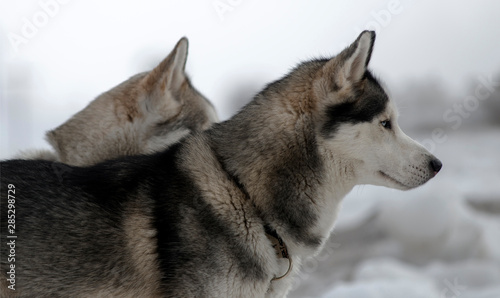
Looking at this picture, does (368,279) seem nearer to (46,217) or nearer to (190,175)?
(190,175)

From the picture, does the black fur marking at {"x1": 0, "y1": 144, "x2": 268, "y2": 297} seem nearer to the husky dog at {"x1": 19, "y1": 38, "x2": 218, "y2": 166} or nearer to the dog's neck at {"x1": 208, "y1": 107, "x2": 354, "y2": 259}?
the dog's neck at {"x1": 208, "y1": 107, "x2": 354, "y2": 259}

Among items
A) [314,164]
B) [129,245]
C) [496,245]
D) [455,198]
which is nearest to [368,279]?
[496,245]

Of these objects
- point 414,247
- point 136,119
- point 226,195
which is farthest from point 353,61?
point 414,247

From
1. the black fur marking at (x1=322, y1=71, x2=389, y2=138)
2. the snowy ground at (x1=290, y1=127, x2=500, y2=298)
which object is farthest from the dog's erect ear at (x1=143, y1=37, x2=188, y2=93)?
the snowy ground at (x1=290, y1=127, x2=500, y2=298)

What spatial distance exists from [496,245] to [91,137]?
5.89 m

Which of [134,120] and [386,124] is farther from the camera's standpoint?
[134,120]

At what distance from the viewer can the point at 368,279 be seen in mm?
6555

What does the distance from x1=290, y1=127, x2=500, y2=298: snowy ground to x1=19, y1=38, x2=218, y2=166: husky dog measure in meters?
2.60

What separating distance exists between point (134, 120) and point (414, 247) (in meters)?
4.80

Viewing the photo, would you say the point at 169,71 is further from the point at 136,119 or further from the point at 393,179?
the point at 393,179

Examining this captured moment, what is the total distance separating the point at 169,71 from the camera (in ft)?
14.3

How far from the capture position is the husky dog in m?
4.20

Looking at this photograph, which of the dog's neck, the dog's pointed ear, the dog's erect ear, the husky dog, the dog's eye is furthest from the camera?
the dog's erect ear

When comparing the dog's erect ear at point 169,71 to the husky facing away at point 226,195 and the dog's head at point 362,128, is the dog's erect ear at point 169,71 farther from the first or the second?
the dog's head at point 362,128
